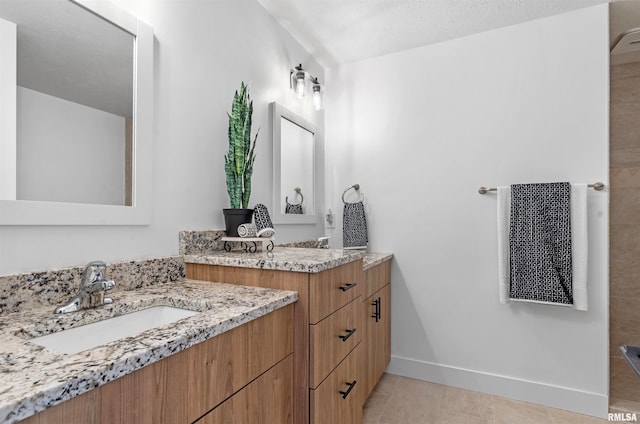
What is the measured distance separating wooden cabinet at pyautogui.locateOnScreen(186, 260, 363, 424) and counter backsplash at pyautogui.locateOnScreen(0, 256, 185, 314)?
175mm

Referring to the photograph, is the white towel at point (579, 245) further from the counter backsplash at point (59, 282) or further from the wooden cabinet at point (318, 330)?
the counter backsplash at point (59, 282)

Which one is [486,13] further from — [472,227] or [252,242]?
[252,242]

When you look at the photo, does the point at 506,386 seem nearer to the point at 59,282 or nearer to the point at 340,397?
the point at 340,397

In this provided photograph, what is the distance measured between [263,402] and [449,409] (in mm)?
1444

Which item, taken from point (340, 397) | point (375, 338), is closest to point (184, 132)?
point (340, 397)

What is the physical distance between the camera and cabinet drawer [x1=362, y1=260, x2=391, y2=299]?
6.03ft

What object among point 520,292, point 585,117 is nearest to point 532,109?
point 585,117

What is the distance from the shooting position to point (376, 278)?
6.67ft

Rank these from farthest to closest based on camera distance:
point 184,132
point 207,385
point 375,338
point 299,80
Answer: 1. point 299,80
2. point 375,338
3. point 184,132
4. point 207,385

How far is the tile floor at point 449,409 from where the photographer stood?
181cm

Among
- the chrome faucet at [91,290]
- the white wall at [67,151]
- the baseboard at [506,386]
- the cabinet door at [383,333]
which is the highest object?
the white wall at [67,151]

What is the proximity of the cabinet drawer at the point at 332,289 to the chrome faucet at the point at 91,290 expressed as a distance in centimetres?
62

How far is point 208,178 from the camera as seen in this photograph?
5.01 ft

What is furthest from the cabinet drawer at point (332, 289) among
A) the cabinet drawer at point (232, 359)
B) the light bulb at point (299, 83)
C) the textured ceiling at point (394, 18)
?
the textured ceiling at point (394, 18)
